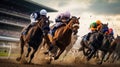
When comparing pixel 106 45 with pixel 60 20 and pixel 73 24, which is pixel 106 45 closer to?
pixel 60 20

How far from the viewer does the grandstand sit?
22684 mm

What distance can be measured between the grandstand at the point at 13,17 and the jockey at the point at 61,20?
11.2m

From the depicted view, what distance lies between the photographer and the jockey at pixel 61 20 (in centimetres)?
1010

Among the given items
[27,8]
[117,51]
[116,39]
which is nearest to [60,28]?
[116,39]

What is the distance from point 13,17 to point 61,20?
1502 centimetres

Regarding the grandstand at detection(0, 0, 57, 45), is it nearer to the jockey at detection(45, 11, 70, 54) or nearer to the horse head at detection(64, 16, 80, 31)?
the jockey at detection(45, 11, 70, 54)

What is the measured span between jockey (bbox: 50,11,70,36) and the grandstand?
11246mm

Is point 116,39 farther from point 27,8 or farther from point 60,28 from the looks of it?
point 27,8

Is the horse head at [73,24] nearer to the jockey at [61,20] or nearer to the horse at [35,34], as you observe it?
the jockey at [61,20]

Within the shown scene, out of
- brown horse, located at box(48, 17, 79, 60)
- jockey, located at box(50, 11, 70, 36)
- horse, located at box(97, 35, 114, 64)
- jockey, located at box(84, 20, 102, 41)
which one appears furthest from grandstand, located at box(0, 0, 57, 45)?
brown horse, located at box(48, 17, 79, 60)

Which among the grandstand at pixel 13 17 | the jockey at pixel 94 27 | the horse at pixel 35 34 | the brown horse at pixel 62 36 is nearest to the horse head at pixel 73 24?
the brown horse at pixel 62 36

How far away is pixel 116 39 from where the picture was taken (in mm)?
16141

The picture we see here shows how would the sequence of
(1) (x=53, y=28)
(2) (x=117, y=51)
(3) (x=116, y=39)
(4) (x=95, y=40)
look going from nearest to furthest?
(1) (x=53, y=28)
(4) (x=95, y=40)
(3) (x=116, y=39)
(2) (x=117, y=51)

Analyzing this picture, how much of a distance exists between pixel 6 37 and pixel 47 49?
11.9m
